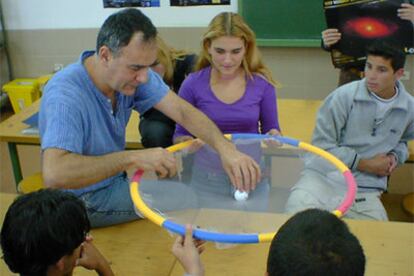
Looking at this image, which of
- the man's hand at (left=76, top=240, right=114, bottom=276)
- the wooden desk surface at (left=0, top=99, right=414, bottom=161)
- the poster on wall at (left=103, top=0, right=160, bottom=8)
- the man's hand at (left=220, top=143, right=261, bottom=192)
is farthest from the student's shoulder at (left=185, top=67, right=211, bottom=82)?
the poster on wall at (left=103, top=0, right=160, bottom=8)

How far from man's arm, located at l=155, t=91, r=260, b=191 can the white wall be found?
242 centimetres

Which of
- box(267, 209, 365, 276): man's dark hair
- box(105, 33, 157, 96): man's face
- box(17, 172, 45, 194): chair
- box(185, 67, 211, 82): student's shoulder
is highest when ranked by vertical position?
box(105, 33, 157, 96): man's face

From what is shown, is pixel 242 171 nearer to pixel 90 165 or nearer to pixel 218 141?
pixel 218 141

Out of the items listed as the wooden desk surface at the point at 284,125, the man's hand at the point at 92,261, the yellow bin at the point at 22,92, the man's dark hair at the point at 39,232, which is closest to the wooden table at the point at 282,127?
the wooden desk surface at the point at 284,125

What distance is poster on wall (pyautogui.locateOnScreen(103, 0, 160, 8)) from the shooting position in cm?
427

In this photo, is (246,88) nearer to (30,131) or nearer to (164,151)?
(164,151)

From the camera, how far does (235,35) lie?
7.02ft

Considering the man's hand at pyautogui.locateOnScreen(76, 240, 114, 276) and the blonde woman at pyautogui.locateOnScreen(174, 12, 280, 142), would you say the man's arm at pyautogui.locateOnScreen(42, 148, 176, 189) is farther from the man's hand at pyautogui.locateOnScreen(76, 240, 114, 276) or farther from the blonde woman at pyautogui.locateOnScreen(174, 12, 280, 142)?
the blonde woman at pyautogui.locateOnScreen(174, 12, 280, 142)

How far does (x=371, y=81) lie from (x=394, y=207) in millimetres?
729

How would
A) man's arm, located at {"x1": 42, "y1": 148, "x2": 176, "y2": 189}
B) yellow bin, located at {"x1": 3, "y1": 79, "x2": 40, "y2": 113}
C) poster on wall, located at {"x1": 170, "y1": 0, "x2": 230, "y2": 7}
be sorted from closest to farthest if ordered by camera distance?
man's arm, located at {"x1": 42, "y1": 148, "x2": 176, "y2": 189}, poster on wall, located at {"x1": 170, "y1": 0, "x2": 230, "y2": 7}, yellow bin, located at {"x1": 3, "y1": 79, "x2": 40, "y2": 113}

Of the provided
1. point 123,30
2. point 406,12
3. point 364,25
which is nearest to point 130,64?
point 123,30

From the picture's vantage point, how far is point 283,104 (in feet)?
9.40

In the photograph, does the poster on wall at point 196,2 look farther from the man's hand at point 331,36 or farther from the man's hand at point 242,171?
the man's hand at point 242,171

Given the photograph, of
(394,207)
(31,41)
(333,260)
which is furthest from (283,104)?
(31,41)
